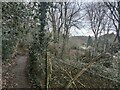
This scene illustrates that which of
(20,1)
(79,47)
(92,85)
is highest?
(20,1)

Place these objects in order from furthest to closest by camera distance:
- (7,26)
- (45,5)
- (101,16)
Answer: (101,16)
(45,5)
(7,26)

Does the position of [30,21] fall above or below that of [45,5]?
below

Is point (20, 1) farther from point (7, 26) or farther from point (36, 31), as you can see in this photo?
point (36, 31)

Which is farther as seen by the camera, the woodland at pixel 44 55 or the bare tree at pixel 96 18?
the bare tree at pixel 96 18

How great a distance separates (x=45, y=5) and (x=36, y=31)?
1386mm

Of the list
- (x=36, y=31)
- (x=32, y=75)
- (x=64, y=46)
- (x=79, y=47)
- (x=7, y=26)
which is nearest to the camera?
(x=7, y=26)

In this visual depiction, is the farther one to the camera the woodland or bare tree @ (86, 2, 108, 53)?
bare tree @ (86, 2, 108, 53)

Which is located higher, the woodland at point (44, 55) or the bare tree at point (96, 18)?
the bare tree at point (96, 18)

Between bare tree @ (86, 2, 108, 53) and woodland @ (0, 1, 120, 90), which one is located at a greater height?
bare tree @ (86, 2, 108, 53)

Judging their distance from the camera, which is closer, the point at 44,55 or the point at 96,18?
the point at 44,55

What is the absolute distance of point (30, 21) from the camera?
7.84 m

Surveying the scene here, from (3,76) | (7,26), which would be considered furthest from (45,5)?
(3,76)

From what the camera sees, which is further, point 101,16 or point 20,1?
point 101,16

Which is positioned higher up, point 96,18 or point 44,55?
point 96,18
